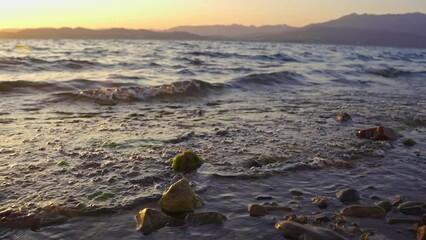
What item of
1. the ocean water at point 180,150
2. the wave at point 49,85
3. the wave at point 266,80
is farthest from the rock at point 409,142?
the wave at point 49,85

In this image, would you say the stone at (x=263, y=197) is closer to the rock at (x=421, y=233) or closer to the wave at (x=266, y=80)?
the rock at (x=421, y=233)

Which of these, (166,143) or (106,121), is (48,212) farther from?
(106,121)

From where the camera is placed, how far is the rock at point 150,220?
3.99 m

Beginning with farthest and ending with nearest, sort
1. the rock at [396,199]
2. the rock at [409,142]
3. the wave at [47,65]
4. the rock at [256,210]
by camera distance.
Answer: the wave at [47,65] < the rock at [409,142] < the rock at [396,199] < the rock at [256,210]

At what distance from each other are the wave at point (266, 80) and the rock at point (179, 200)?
13.4 meters

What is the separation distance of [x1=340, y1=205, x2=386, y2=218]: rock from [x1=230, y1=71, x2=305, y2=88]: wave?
1346 centimetres

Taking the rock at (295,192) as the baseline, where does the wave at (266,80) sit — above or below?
above

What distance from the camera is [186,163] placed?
19.1ft

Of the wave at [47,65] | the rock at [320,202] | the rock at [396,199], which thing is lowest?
the rock at [396,199]

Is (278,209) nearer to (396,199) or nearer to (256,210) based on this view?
(256,210)

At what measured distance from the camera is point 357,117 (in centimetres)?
1079

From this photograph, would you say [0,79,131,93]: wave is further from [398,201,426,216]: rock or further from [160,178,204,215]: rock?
[398,201,426,216]: rock

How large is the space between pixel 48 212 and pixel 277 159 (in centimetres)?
344

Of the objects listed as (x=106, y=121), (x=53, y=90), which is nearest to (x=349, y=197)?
(x=106, y=121)
